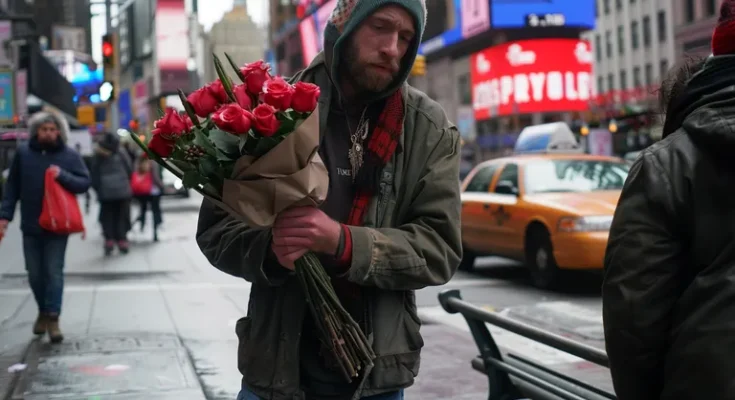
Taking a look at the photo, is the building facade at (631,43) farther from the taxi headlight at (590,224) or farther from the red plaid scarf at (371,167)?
the red plaid scarf at (371,167)

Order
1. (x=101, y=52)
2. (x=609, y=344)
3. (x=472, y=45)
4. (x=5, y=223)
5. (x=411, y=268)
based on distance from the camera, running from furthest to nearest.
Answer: (x=472, y=45), (x=101, y=52), (x=5, y=223), (x=411, y=268), (x=609, y=344)

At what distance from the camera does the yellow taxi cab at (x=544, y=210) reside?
391 inches

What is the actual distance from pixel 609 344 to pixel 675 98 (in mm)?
567

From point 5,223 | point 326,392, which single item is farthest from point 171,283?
point 326,392

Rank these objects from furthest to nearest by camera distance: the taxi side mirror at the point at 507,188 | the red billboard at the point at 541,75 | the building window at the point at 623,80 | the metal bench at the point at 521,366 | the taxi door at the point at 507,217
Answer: the building window at the point at 623,80 → the red billboard at the point at 541,75 → the taxi side mirror at the point at 507,188 → the taxi door at the point at 507,217 → the metal bench at the point at 521,366

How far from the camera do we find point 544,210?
10.4 meters

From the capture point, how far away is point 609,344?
76.2 inches

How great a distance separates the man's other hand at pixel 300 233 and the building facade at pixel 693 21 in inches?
2247

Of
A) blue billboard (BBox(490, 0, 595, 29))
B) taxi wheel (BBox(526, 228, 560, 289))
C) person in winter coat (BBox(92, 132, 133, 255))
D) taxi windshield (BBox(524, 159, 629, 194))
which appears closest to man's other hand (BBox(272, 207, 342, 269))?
taxi wheel (BBox(526, 228, 560, 289))

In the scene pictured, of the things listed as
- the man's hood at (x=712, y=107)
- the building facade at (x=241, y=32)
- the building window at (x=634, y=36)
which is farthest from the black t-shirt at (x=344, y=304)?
the building facade at (x=241, y=32)

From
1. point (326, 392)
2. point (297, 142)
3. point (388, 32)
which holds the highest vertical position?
point (388, 32)

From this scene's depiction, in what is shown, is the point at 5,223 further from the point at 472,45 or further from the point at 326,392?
the point at 472,45

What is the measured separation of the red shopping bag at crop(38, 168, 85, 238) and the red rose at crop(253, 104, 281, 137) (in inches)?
212

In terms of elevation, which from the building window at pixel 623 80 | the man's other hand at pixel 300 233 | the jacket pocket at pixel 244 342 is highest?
the building window at pixel 623 80
